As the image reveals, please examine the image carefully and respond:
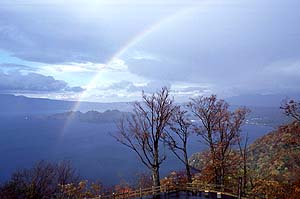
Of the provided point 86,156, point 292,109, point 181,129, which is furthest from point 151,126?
point 86,156

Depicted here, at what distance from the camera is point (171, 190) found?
2170cm

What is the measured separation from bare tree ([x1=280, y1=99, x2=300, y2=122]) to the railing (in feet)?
22.6

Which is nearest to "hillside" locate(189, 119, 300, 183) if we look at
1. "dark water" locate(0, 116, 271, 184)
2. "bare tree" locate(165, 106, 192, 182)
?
"bare tree" locate(165, 106, 192, 182)

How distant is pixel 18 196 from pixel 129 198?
11.1 m

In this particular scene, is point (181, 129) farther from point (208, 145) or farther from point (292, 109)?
point (292, 109)

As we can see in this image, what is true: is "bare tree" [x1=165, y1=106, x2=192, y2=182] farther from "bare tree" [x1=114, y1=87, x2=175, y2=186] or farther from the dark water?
the dark water

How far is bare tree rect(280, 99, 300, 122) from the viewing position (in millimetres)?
20312

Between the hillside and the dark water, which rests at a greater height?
the hillside

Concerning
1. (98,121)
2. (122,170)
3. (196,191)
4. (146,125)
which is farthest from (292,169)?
(98,121)

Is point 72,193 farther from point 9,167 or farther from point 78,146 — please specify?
point 78,146

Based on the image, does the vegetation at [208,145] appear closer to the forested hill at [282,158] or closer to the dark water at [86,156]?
the forested hill at [282,158]

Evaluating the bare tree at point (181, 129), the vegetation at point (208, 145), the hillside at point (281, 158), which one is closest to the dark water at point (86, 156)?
the hillside at point (281, 158)

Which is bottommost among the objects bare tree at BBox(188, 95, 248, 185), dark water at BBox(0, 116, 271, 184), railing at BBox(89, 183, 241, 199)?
dark water at BBox(0, 116, 271, 184)

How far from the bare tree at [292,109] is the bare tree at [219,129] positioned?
4.36 m
